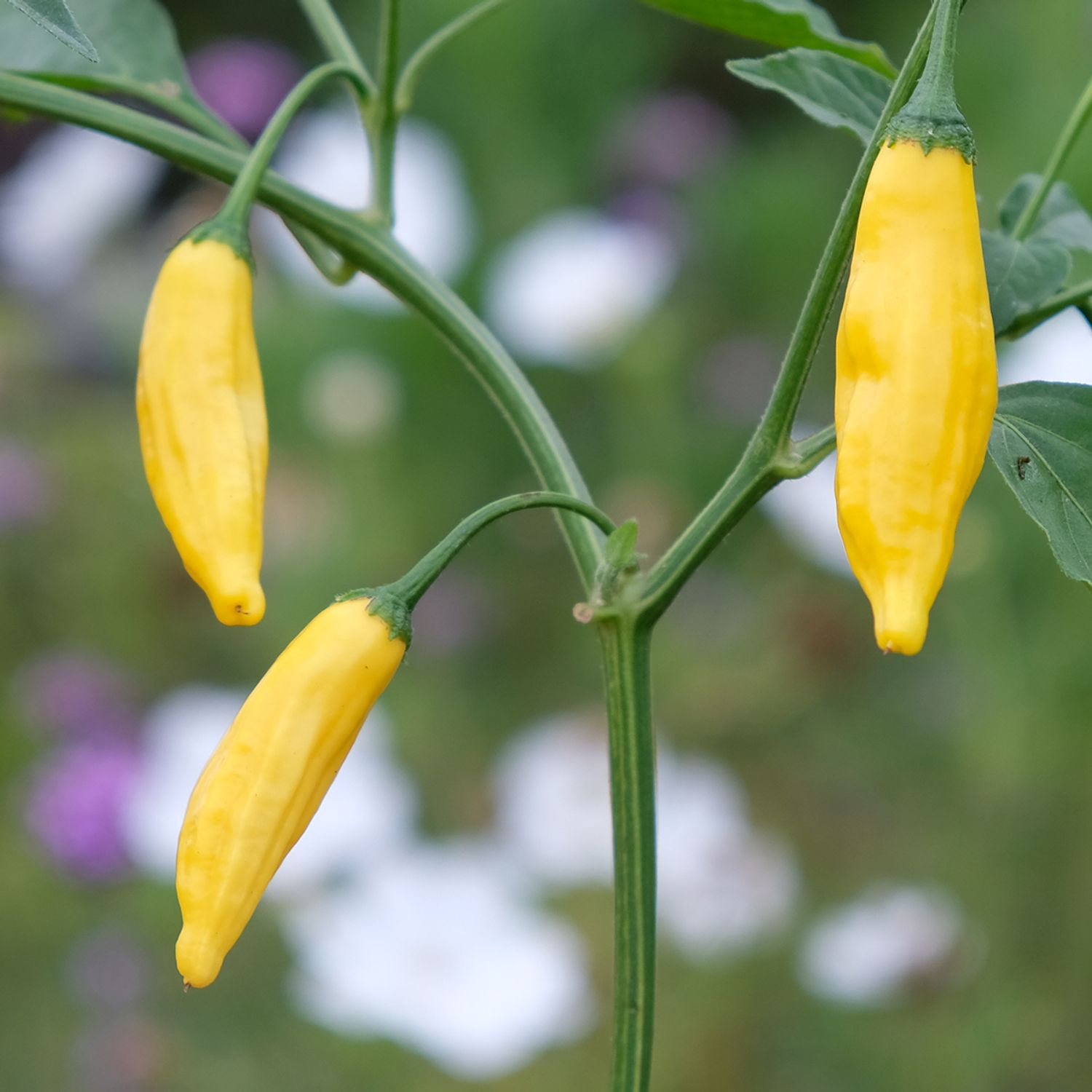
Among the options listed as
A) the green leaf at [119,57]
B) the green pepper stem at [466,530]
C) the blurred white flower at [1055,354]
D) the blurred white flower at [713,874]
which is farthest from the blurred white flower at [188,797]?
the green pepper stem at [466,530]

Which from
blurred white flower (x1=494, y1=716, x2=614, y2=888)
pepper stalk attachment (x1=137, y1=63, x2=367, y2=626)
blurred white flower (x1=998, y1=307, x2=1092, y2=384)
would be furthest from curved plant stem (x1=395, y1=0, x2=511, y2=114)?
blurred white flower (x1=494, y1=716, x2=614, y2=888)

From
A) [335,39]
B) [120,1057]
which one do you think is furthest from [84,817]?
[335,39]

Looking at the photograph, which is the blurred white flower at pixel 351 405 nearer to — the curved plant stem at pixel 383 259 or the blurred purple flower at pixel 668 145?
the blurred purple flower at pixel 668 145

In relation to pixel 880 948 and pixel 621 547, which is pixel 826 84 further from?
pixel 880 948

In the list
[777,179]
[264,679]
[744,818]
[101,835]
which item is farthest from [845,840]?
[264,679]

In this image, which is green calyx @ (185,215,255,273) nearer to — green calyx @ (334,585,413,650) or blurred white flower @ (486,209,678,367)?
green calyx @ (334,585,413,650)

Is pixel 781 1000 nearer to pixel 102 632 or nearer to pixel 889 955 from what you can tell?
pixel 889 955
